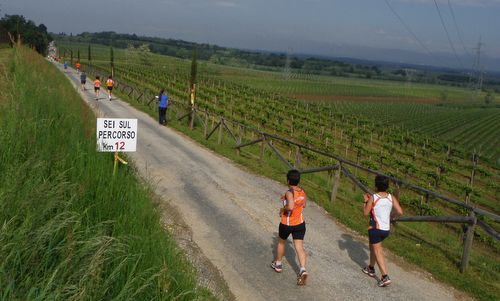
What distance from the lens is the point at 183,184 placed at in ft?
38.2

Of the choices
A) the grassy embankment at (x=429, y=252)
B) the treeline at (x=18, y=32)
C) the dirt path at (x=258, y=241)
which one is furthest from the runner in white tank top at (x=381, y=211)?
the treeline at (x=18, y=32)

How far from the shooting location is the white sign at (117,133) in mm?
8305

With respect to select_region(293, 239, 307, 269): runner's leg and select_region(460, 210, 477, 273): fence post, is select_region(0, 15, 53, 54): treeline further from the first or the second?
select_region(460, 210, 477, 273): fence post

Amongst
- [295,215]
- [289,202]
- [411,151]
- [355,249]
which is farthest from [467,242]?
[411,151]

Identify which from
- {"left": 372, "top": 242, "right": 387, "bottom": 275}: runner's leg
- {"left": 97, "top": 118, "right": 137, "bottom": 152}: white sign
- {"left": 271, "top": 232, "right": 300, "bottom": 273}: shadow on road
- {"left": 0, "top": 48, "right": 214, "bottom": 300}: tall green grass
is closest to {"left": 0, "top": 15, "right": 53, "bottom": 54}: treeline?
{"left": 97, "top": 118, "right": 137, "bottom": 152}: white sign

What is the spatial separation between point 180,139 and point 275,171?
5213mm

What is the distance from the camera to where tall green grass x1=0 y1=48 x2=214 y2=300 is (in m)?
3.13

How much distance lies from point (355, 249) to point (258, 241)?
5.73 feet

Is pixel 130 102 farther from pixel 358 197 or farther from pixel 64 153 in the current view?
pixel 64 153

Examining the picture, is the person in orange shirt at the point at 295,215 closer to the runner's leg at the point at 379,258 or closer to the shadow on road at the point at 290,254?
the shadow on road at the point at 290,254

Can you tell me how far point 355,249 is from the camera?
840 cm

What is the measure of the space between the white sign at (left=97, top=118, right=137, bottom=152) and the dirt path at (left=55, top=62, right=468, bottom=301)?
1076 mm

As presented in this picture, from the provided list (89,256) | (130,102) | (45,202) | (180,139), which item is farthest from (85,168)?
(130,102)

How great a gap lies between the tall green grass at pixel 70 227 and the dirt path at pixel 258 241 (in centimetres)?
151
